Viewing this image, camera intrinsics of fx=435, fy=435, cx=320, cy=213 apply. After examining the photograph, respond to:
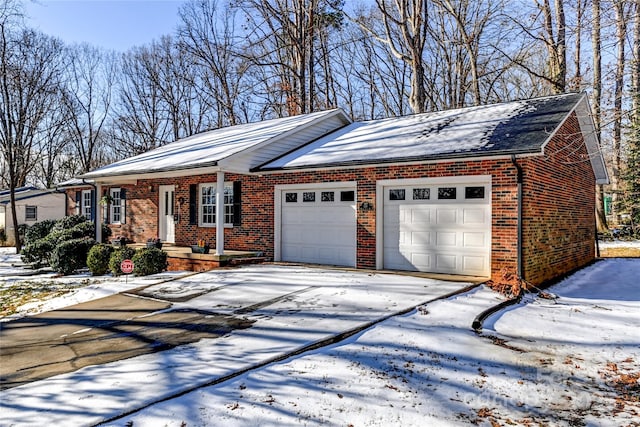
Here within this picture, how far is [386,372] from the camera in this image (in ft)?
15.5

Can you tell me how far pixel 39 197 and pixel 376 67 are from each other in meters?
23.5

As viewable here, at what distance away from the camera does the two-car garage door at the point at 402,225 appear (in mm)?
9414

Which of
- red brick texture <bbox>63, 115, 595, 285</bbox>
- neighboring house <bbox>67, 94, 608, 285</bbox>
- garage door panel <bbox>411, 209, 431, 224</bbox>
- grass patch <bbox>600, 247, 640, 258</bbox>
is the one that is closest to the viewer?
red brick texture <bbox>63, 115, 595, 285</bbox>

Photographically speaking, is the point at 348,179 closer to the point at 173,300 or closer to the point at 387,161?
the point at 387,161

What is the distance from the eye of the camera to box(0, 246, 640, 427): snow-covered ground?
12.8ft

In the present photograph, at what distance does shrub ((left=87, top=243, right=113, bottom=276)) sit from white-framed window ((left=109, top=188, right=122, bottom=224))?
208 inches

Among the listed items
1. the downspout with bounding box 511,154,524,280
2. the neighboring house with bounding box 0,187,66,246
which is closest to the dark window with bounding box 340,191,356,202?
the downspout with bounding box 511,154,524,280

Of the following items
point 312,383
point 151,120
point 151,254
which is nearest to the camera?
point 312,383

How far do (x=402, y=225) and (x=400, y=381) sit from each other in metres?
6.19

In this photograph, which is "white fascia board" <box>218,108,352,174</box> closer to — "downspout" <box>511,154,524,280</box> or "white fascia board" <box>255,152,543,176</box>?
"white fascia board" <box>255,152,543,176</box>

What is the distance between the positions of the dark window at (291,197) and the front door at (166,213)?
5.64 meters

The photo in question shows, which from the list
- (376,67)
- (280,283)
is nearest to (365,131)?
(280,283)

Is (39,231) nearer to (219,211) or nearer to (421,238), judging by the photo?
(219,211)

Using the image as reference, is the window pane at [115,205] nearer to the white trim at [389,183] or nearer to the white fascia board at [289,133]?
the white fascia board at [289,133]
